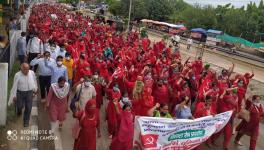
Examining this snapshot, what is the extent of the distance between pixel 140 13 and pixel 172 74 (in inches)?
2330

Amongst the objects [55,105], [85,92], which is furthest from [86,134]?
[55,105]

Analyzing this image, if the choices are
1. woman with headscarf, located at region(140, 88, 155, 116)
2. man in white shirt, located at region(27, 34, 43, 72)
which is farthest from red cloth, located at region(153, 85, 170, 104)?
man in white shirt, located at region(27, 34, 43, 72)

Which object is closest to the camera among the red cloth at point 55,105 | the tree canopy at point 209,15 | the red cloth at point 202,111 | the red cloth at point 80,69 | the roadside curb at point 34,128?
the roadside curb at point 34,128

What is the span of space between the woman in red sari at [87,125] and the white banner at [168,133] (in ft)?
2.76

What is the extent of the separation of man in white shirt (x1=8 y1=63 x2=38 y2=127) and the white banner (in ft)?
8.59

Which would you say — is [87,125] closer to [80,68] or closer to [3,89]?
[3,89]

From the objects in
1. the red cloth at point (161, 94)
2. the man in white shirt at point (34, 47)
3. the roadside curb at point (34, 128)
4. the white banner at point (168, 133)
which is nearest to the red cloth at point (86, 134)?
the white banner at point (168, 133)

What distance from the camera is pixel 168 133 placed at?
7.22 m

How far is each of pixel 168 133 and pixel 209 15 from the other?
56.9 metres

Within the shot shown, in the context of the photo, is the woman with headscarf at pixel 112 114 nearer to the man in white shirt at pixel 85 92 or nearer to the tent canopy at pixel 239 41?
the man in white shirt at pixel 85 92

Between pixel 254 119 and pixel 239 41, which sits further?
pixel 239 41

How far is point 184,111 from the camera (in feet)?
26.1

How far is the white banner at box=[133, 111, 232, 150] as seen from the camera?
278 inches

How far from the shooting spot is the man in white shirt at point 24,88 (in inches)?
318
